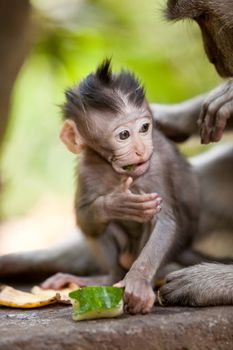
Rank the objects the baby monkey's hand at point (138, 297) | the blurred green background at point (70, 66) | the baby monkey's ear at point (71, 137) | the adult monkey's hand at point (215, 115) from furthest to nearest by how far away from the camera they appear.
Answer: the blurred green background at point (70, 66), the adult monkey's hand at point (215, 115), the baby monkey's ear at point (71, 137), the baby monkey's hand at point (138, 297)

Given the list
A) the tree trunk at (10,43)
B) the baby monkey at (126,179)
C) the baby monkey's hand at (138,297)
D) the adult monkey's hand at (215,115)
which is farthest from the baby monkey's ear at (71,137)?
the tree trunk at (10,43)

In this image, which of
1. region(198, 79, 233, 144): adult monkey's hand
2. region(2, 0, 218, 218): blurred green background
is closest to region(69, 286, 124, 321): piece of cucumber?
region(198, 79, 233, 144): adult monkey's hand

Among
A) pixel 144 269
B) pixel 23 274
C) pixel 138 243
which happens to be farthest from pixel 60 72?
pixel 144 269

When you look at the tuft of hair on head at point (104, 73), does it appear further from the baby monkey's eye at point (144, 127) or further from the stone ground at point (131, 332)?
the stone ground at point (131, 332)

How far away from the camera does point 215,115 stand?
5.32 metres

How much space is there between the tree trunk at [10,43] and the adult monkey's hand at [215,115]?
2.45 meters

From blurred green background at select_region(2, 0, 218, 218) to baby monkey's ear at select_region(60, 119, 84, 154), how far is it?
1.75m

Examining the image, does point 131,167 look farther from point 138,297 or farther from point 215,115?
point 215,115

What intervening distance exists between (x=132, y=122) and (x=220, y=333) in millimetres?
1150

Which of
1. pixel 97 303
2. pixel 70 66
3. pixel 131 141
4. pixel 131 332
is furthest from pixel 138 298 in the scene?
pixel 70 66

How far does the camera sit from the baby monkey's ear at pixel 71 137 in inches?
190

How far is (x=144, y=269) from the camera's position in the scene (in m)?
4.34

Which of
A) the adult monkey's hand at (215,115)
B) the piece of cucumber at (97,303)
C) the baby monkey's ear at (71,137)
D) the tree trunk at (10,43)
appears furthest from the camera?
the tree trunk at (10,43)

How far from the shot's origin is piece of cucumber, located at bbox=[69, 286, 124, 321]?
13.3 feet
